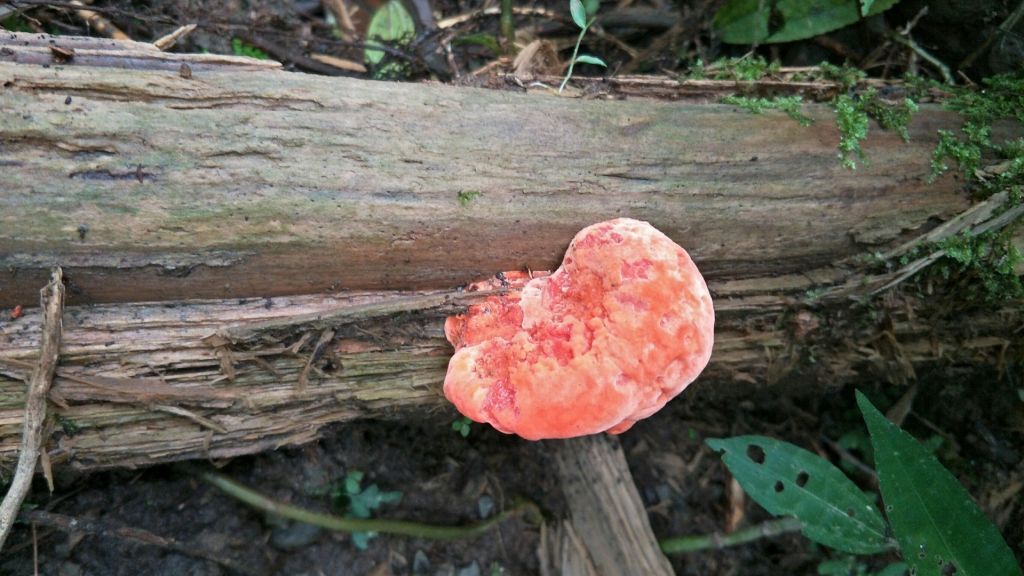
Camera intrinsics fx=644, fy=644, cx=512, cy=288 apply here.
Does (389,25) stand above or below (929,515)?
above

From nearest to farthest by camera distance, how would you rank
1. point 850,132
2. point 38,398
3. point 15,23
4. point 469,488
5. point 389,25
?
point 38,398 < point 850,132 < point 15,23 < point 469,488 < point 389,25

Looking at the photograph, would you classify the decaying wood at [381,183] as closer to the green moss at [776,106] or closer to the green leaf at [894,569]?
the green moss at [776,106]

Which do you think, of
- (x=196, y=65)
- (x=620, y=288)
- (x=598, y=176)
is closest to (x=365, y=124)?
(x=196, y=65)

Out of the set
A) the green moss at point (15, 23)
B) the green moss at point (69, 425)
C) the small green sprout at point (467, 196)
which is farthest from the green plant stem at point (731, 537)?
the green moss at point (15, 23)

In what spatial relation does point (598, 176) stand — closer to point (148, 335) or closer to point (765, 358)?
point (765, 358)

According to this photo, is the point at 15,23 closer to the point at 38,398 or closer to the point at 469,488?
the point at 38,398

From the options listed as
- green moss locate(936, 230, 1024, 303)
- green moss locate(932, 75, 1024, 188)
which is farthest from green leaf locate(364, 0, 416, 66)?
green moss locate(936, 230, 1024, 303)

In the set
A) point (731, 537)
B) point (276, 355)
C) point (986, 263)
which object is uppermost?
point (986, 263)

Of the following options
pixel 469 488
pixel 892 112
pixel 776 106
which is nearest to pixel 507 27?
pixel 776 106
